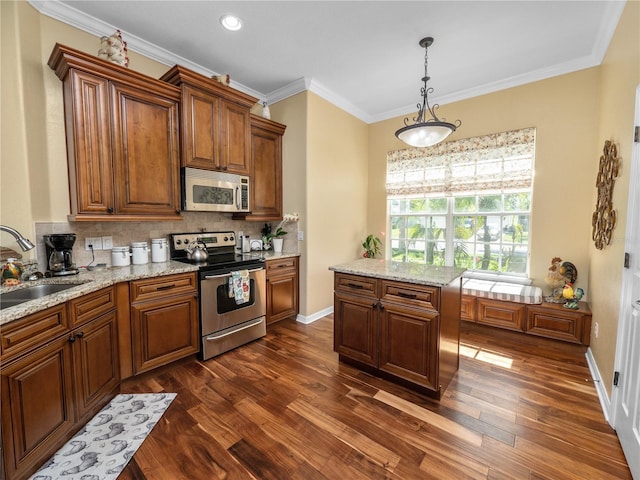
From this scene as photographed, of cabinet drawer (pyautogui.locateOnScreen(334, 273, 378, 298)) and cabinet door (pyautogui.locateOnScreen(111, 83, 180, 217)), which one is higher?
cabinet door (pyautogui.locateOnScreen(111, 83, 180, 217))

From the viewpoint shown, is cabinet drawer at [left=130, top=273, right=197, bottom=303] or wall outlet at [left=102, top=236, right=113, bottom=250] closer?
cabinet drawer at [left=130, top=273, right=197, bottom=303]

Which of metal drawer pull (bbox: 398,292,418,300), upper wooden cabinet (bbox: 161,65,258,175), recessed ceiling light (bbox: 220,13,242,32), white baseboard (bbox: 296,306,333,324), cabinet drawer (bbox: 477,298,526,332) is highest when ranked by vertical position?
recessed ceiling light (bbox: 220,13,242,32)

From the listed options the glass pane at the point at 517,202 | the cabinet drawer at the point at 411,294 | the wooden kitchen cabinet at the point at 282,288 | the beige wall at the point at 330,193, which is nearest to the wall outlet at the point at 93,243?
the wooden kitchen cabinet at the point at 282,288

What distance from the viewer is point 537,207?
10.3 ft

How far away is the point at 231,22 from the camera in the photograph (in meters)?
2.28

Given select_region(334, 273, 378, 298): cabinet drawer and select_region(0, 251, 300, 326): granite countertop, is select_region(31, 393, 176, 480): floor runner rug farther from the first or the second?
select_region(334, 273, 378, 298): cabinet drawer

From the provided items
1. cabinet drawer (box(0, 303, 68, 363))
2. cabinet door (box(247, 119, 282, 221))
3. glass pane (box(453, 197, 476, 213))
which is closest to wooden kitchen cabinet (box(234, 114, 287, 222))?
cabinet door (box(247, 119, 282, 221))

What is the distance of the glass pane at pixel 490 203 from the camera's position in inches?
135

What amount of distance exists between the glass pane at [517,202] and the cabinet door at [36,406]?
4.32 meters

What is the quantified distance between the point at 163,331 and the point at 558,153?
4345 mm

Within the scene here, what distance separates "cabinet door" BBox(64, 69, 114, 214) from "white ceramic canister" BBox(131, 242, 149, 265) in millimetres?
416

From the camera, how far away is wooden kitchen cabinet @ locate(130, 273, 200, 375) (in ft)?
6.94

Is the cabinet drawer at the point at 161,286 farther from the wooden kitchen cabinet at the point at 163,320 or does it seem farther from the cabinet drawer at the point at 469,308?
the cabinet drawer at the point at 469,308

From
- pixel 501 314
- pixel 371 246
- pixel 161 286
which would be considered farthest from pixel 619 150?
pixel 161 286
